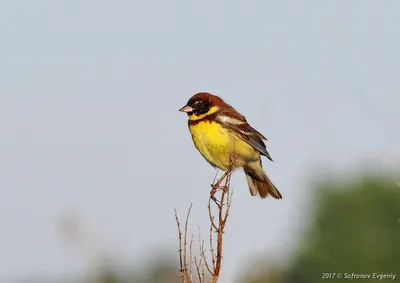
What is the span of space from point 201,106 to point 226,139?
1.33 ft

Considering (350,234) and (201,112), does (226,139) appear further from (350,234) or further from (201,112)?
(350,234)

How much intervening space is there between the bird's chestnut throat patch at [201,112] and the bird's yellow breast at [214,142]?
0.27 feet

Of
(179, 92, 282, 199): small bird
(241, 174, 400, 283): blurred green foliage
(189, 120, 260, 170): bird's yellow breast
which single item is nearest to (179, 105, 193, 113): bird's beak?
(179, 92, 282, 199): small bird

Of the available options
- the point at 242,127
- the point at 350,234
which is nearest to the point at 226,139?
the point at 242,127

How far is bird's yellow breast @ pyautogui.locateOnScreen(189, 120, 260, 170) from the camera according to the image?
1145cm

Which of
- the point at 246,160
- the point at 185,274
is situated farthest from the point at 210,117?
the point at 185,274

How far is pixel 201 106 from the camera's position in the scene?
38.6ft

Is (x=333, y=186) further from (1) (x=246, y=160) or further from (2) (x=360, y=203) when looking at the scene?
(1) (x=246, y=160)

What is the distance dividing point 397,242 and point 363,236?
→ 3.95m

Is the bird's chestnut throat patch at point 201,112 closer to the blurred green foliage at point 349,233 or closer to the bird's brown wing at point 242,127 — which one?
the bird's brown wing at point 242,127

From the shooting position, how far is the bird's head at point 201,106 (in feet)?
38.4

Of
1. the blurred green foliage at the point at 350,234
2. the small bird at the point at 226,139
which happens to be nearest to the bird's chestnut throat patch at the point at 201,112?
the small bird at the point at 226,139

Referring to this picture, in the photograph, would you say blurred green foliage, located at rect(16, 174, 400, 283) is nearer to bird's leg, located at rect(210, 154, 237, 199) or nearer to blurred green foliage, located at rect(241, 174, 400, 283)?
blurred green foliage, located at rect(241, 174, 400, 283)

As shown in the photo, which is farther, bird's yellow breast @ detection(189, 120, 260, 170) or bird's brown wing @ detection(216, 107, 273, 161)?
bird's brown wing @ detection(216, 107, 273, 161)
